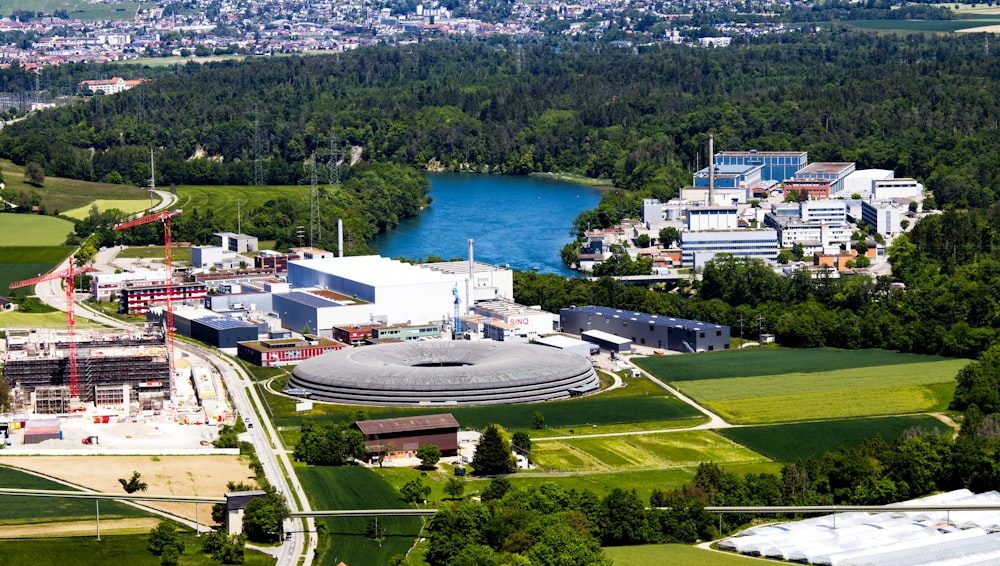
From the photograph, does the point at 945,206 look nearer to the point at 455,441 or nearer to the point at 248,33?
the point at 455,441

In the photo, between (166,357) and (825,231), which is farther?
(825,231)

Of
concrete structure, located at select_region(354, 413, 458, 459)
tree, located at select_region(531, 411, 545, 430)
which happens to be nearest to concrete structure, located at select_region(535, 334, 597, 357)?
tree, located at select_region(531, 411, 545, 430)

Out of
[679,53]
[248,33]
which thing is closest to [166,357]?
[679,53]

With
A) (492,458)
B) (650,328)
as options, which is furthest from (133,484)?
(650,328)

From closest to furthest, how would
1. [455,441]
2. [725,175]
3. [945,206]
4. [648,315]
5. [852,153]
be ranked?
1. [455,441]
2. [648,315]
3. [945,206]
4. [725,175]
5. [852,153]

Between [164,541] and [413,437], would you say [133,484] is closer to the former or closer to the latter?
[164,541]

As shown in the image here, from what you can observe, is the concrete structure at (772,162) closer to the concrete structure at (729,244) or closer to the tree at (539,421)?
the concrete structure at (729,244)
